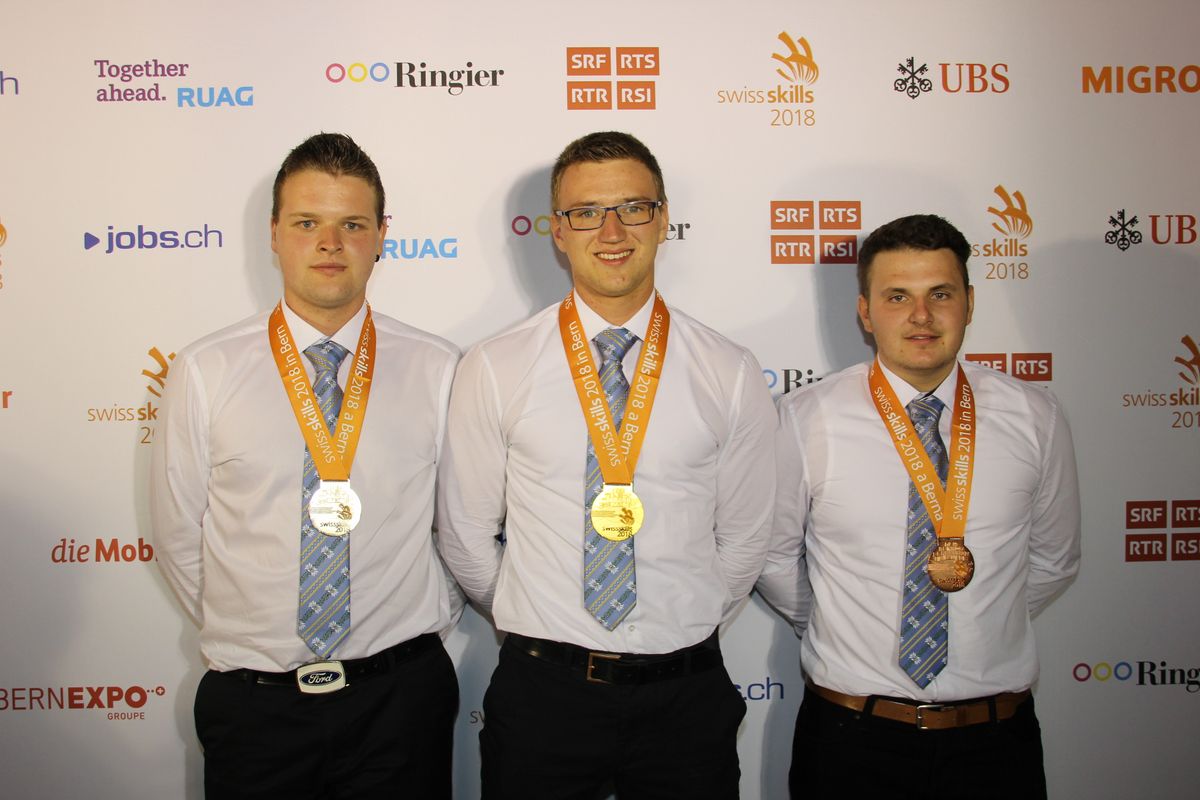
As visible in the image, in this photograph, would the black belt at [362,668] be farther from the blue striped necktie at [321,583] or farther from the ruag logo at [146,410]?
the ruag logo at [146,410]

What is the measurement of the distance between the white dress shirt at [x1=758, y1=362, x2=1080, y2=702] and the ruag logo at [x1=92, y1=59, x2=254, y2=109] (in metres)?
2.19

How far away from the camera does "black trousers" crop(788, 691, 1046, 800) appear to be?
231cm

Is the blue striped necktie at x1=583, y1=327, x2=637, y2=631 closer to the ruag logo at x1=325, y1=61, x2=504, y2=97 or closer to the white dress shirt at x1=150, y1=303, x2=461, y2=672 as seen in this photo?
the white dress shirt at x1=150, y1=303, x2=461, y2=672

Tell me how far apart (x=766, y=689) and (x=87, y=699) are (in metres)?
2.43

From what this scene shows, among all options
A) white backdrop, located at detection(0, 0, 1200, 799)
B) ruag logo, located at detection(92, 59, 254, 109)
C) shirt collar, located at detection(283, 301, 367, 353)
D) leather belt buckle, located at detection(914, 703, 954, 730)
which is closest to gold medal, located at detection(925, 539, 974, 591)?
leather belt buckle, located at detection(914, 703, 954, 730)

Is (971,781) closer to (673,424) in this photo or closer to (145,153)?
(673,424)

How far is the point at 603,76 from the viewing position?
2.95 meters

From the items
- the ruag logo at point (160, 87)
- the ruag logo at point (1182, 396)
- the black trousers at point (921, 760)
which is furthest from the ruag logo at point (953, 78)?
the ruag logo at point (160, 87)

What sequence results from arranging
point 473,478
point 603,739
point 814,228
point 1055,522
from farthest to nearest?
point 814,228 < point 1055,522 < point 473,478 < point 603,739

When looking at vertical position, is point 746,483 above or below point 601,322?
below

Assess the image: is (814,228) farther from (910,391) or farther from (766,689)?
(766,689)

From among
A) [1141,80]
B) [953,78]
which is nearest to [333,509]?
[953,78]

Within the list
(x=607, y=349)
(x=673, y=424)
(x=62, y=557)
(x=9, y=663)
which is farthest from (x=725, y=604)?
(x=9, y=663)

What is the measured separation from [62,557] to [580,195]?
7.39 feet
